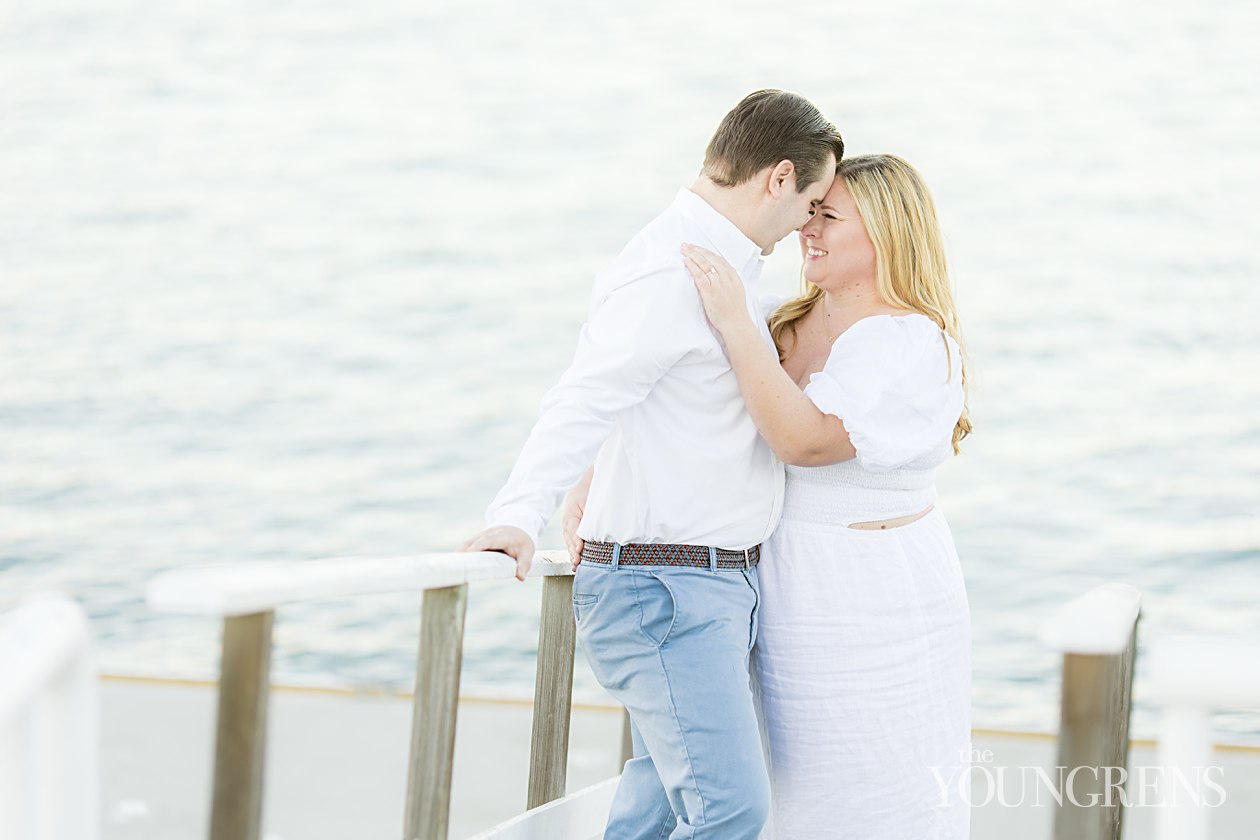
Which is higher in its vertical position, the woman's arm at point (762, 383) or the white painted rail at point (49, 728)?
the woman's arm at point (762, 383)

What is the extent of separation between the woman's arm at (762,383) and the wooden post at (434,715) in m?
0.53

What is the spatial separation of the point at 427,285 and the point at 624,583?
12.1m

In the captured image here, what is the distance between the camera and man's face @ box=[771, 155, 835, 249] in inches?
85.5

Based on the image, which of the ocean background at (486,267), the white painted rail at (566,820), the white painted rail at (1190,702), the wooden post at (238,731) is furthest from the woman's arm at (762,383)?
the ocean background at (486,267)

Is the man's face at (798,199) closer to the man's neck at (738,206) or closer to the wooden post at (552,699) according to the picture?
the man's neck at (738,206)

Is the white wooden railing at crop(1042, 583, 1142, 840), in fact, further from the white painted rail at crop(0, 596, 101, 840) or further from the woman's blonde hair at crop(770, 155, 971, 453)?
the woman's blonde hair at crop(770, 155, 971, 453)

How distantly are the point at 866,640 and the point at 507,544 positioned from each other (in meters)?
0.61

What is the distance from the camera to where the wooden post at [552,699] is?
233 cm

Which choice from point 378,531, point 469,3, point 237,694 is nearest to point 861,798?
point 237,694

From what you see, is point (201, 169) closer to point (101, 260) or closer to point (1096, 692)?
point (101, 260)

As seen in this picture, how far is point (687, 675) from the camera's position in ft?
6.44

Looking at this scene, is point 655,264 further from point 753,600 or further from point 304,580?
point 304,580

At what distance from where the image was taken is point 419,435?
13.5 meters

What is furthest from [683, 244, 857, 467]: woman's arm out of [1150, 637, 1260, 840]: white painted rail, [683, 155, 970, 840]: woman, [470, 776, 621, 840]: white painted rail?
[1150, 637, 1260, 840]: white painted rail
